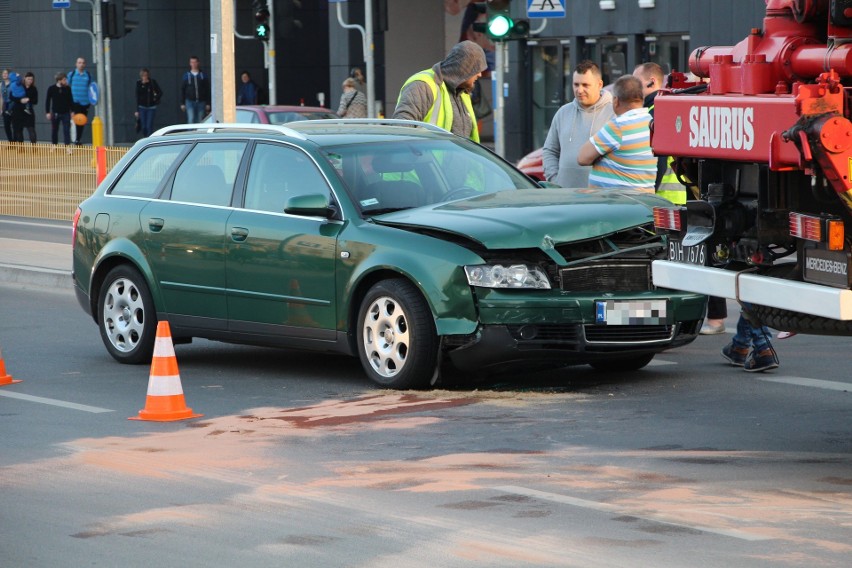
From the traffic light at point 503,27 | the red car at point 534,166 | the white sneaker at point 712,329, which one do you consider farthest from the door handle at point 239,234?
the red car at point 534,166

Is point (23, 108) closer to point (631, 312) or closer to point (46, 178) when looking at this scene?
point (46, 178)

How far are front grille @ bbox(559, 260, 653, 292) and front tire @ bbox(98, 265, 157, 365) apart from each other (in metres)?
3.19

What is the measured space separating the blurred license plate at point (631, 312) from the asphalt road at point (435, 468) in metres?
0.44

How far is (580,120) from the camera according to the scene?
1264 centimetres

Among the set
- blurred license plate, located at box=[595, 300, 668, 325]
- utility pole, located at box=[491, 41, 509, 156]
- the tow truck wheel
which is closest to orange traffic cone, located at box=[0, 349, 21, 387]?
blurred license plate, located at box=[595, 300, 668, 325]

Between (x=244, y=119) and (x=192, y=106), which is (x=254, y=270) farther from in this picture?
(x=192, y=106)

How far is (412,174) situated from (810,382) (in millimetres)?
2766

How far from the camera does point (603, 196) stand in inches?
411

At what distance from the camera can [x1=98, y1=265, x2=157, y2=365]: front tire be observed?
11.4 m

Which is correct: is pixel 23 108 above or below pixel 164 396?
above

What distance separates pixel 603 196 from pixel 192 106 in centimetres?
3008

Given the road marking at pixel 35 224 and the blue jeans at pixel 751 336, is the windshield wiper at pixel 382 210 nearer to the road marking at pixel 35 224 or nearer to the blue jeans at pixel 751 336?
the blue jeans at pixel 751 336

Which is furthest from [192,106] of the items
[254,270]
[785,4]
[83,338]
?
[785,4]

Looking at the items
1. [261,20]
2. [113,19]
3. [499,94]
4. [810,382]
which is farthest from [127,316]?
[261,20]
